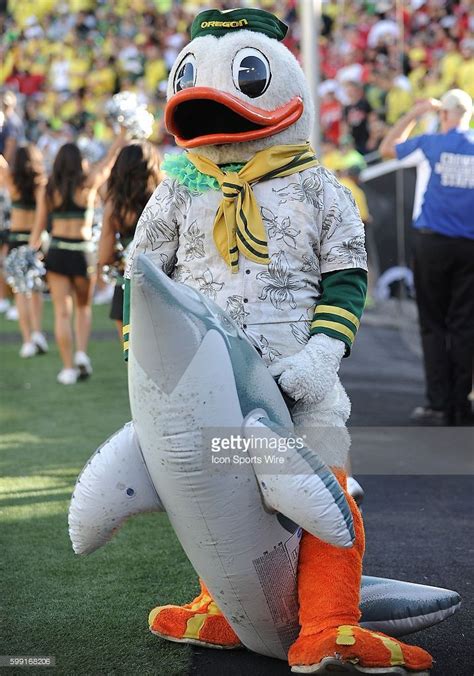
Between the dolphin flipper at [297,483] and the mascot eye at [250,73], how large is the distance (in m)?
0.99

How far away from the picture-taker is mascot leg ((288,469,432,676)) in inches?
112

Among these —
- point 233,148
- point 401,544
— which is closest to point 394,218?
point 401,544

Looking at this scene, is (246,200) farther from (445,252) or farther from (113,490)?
(445,252)

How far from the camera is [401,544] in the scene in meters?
4.55

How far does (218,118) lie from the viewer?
333 cm

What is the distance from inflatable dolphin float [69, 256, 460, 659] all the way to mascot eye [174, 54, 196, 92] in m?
0.75

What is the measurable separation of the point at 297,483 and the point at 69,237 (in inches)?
229

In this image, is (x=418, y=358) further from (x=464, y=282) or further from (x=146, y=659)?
(x=146, y=659)

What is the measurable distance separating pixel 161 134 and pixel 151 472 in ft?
49.8

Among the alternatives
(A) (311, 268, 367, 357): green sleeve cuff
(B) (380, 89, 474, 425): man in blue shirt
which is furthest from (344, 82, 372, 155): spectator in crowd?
(A) (311, 268, 367, 357): green sleeve cuff

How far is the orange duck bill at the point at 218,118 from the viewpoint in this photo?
3.22 m

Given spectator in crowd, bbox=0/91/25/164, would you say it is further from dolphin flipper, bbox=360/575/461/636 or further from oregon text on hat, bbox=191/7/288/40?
dolphin flipper, bbox=360/575/461/636

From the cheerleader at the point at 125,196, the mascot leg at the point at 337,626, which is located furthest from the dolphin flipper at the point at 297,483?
the cheerleader at the point at 125,196
